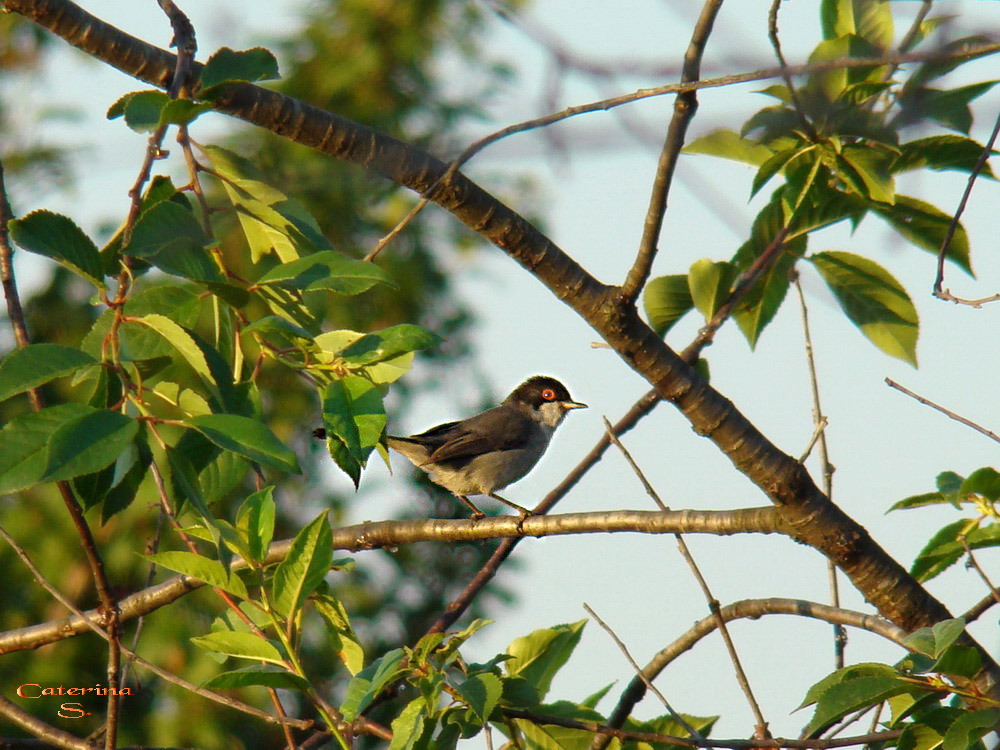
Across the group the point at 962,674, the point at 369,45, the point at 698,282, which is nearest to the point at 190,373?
the point at 369,45

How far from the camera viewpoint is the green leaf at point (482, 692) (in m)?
2.43

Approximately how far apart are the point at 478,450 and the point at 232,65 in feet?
16.6

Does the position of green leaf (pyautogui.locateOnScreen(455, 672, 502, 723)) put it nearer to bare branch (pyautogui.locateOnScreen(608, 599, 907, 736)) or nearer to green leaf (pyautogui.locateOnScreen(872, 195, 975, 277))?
bare branch (pyautogui.locateOnScreen(608, 599, 907, 736))

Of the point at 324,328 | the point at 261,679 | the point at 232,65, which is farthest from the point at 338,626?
the point at 324,328

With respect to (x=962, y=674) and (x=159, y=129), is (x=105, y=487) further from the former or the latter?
(x=962, y=674)

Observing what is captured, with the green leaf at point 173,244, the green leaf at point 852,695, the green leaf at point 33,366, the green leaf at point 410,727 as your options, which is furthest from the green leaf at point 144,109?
the green leaf at point 852,695

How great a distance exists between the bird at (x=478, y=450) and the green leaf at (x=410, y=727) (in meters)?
4.46

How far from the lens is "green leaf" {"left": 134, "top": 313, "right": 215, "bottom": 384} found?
7.05 ft

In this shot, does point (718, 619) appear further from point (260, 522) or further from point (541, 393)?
point (541, 393)

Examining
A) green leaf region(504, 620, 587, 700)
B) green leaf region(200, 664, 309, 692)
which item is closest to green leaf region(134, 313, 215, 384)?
green leaf region(200, 664, 309, 692)

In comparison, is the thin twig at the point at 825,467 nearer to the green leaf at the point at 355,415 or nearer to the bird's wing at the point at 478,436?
the green leaf at the point at 355,415

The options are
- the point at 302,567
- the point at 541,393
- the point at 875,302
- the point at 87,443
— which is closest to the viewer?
the point at 87,443

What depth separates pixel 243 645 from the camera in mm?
2426

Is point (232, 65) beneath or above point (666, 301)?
above
